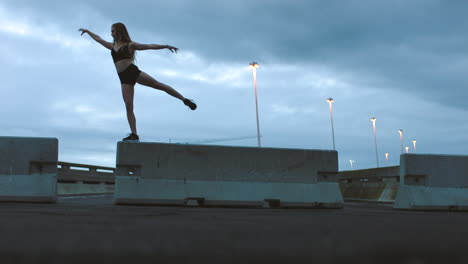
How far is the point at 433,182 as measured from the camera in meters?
9.82

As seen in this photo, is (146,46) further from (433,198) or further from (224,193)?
(433,198)

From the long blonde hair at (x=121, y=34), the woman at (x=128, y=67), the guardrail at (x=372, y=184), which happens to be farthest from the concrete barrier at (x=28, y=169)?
the guardrail at (x=372, y=184)

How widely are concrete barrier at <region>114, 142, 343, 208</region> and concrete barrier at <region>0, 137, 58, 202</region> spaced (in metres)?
1.47

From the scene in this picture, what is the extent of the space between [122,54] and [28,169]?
2.90 meters

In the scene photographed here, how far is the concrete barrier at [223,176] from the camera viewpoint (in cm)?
839

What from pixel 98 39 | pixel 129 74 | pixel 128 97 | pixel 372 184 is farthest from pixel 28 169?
pixel 372 184

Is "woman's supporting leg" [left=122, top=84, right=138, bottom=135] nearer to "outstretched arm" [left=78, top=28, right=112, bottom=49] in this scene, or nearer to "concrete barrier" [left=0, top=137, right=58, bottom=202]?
"outstretched arm" [left=78, top=28, right=112, bottom=49]

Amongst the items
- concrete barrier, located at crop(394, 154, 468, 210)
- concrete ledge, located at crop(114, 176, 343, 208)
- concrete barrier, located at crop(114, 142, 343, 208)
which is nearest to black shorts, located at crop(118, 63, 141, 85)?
concrete barrier, located at crop(114, 142, 343, 208)

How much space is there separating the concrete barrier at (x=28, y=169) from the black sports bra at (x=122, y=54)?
212 cm

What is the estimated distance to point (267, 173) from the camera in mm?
8914

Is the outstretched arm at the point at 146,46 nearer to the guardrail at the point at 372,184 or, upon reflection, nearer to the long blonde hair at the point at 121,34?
the long blonde hair at the point at 121,34

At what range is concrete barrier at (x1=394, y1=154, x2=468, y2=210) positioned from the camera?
9609 millimetres

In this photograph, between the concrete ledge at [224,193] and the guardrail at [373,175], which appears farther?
the guardrail at [373,175]

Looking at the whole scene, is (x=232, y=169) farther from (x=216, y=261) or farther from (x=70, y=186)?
(x=70, y=186)
